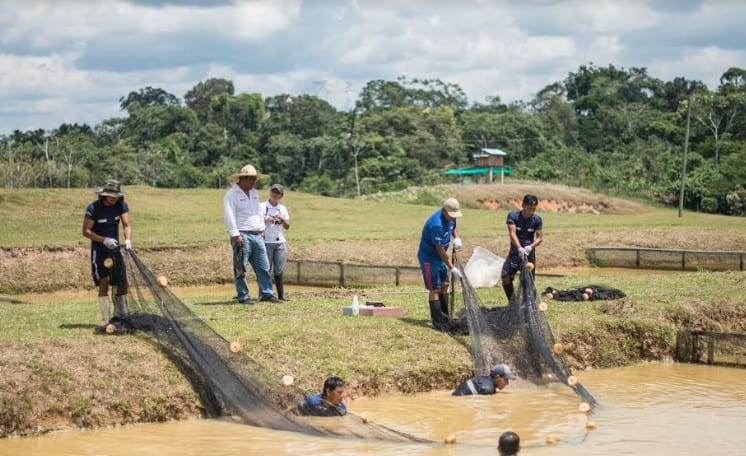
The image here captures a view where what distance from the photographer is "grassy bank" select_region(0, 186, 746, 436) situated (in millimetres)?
11781

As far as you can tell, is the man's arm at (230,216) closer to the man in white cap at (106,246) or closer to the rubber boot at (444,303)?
the man in white cap at (106,246)

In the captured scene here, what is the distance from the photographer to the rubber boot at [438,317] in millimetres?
14977

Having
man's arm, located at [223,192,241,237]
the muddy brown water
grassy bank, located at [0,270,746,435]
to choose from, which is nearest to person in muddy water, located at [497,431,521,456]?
the muddy brown water

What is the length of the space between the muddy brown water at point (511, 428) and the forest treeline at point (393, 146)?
4724 cm

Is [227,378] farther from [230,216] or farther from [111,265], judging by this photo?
[230,216]

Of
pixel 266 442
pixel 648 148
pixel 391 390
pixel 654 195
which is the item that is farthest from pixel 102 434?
pixel 648 148

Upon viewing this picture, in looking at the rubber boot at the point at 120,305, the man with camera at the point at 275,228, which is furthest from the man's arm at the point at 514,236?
the rubber boot at the point at 120,305

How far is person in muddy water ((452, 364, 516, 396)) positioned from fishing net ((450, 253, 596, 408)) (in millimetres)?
353

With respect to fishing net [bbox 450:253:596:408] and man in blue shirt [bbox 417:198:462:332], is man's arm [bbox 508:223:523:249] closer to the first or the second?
fishing net [bbox 450:253:596:408]

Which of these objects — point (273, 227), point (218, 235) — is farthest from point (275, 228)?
point (218, 235)

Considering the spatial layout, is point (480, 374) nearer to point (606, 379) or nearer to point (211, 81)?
point (606, 379)

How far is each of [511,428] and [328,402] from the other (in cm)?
216

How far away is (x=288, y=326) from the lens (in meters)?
14.4

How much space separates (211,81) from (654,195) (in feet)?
196
